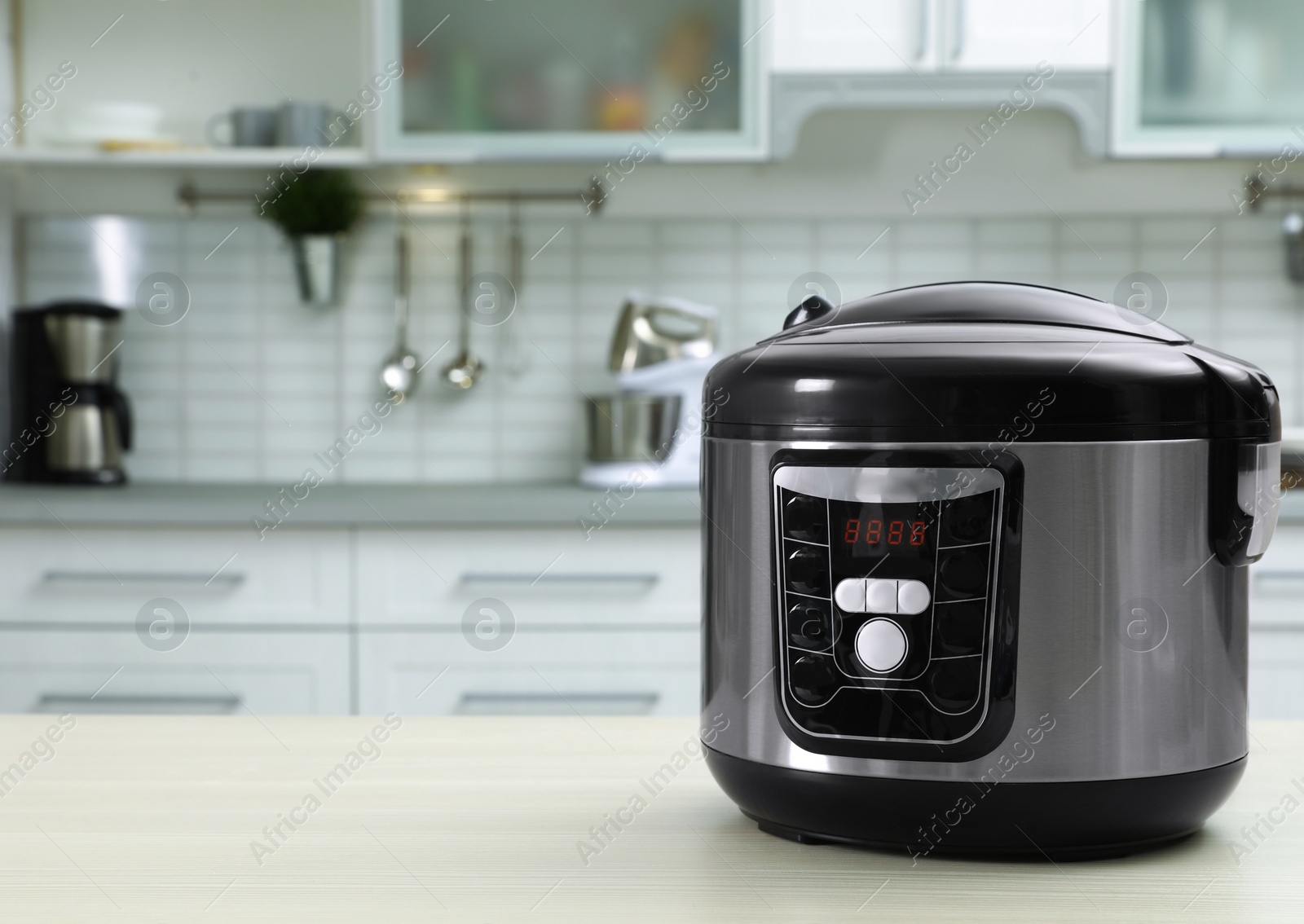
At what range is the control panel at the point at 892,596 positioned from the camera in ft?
1.60

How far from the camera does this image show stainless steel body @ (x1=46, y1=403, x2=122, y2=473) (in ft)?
7.15

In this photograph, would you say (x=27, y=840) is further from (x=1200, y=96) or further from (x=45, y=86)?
(x=45, y=86)

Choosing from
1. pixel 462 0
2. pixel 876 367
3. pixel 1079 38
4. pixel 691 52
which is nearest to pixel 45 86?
pixel 462 0

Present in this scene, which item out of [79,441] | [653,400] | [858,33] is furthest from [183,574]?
[858,33]

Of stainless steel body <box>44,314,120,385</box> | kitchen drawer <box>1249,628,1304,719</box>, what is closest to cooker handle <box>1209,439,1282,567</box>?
kitchen drawer <box>1249,628,1304,719</box>

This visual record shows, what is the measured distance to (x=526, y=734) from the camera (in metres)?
0.72

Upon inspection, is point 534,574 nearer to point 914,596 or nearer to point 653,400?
point 653,400

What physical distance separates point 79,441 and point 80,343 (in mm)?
177

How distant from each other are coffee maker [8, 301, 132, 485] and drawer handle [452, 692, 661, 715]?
832mm

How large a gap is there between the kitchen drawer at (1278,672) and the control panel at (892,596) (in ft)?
5.26

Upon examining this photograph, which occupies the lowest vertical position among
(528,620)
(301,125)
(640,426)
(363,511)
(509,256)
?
(528,620)

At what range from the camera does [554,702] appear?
189 centimetres

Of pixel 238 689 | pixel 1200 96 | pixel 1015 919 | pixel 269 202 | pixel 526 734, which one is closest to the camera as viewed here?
pixel 1015 919

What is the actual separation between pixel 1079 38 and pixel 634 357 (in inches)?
36.1
